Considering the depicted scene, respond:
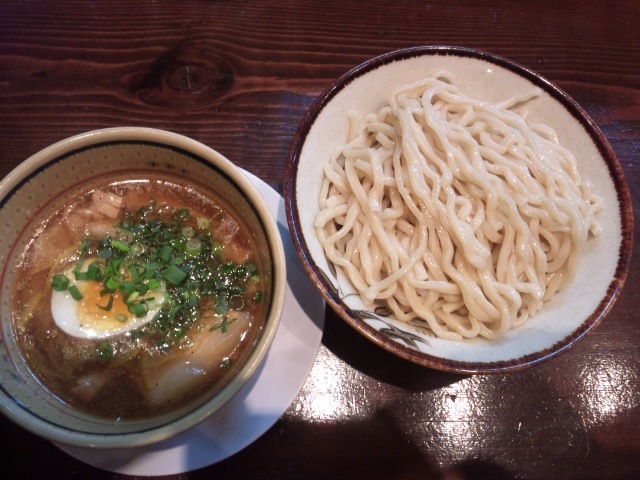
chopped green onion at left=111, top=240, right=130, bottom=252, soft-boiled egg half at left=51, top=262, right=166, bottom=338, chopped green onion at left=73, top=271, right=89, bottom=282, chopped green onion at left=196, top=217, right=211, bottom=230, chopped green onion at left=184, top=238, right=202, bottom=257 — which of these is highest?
chopped green onion at left=196, top=217, right=211, bottom=230

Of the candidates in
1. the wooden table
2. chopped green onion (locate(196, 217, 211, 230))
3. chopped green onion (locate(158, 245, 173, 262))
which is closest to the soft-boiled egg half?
chopped green onion (locate(158, 245, 173, 262))

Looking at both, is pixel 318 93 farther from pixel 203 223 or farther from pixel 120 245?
pixel 120 245

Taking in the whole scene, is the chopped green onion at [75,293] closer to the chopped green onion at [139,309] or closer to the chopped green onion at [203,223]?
the chopped green onion at [139,309]

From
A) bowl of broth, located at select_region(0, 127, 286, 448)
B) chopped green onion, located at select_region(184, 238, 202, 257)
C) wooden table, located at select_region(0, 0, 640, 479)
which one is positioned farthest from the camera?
wooden table, located at select_region(0, 0, 640, 479)

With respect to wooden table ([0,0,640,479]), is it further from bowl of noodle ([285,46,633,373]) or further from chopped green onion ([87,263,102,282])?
chopped green onion ([87,263,102,282])

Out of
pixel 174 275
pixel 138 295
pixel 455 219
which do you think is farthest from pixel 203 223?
pixel 455 219

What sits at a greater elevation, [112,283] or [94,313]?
[112,283]
